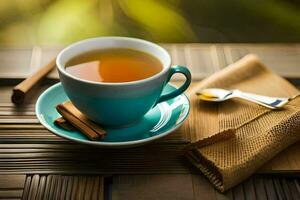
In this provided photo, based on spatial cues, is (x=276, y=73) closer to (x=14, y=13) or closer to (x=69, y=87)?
(x=69, y=87)

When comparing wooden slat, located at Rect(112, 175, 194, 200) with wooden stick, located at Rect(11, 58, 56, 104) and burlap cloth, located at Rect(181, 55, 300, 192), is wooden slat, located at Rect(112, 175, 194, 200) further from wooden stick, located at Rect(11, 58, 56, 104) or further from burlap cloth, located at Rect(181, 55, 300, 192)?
wooden stick, located at Rect(11, 58, 56, 104)

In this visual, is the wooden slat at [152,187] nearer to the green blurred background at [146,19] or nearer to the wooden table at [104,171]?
the wooden table at [104,171]

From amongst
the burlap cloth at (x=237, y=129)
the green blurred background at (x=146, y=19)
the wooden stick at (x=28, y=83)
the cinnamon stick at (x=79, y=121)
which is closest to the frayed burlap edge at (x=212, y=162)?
the burlap cloth at (x=237, y=129)

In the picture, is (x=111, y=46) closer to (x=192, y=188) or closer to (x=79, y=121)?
(x=79, y=121)

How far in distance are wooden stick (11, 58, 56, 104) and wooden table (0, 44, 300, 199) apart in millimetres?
19

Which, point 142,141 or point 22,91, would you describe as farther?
point 22,91

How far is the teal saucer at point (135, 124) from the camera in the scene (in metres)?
0.63

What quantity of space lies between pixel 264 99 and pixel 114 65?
0.22 meters

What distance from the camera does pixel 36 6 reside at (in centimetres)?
112

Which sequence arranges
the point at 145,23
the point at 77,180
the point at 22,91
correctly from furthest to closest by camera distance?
the point at 145,23 < the point at 22,91 < the point at 77,180

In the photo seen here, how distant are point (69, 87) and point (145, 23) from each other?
452 mm

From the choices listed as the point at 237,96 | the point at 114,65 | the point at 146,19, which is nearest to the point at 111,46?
the point at 114,65

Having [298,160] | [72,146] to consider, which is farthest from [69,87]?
[298,160]

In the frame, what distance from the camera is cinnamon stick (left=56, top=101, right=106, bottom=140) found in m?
0.64
